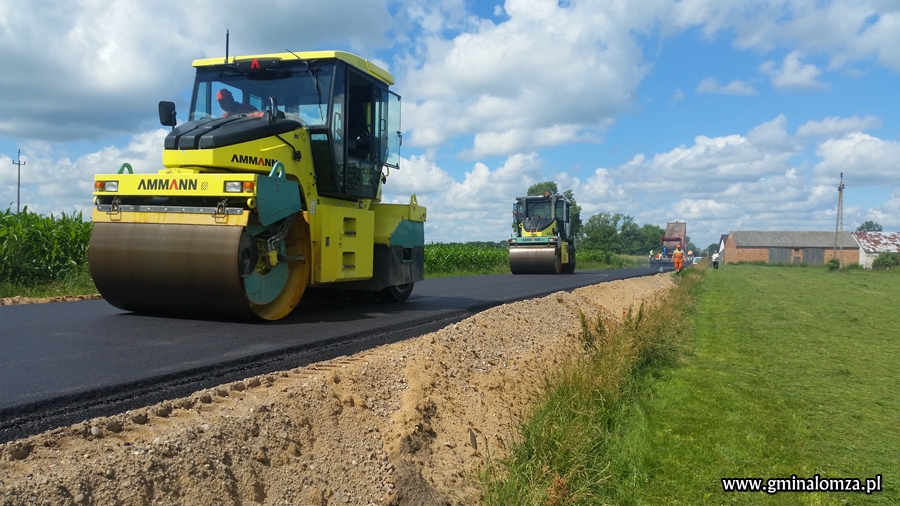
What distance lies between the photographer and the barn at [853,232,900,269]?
273 ft

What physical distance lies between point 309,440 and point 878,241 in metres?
97.7

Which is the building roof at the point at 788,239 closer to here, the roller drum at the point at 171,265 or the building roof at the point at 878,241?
the building roof at the point at 878,241

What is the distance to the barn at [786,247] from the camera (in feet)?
280

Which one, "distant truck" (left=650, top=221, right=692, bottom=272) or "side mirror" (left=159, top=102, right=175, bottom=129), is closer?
"side mirror" (left=159, top=102, right=175, bottom=129)

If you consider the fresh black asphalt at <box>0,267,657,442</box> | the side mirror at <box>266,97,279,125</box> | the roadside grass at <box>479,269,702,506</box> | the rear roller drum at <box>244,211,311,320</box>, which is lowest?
the roadside grass at <box>479,269,702,506</box>

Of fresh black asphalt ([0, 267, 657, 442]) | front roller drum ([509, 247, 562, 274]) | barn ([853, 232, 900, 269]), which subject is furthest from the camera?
barn ([853, 232, 900, 269])

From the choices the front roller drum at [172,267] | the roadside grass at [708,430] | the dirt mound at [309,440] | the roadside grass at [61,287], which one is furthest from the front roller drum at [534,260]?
the front roller drum at [172,267]

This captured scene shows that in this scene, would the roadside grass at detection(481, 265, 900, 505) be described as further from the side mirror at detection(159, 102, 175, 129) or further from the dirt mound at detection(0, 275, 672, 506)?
the side mirror at detection(159, 102, 175, 129)

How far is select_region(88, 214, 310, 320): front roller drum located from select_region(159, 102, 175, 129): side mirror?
1.71 m

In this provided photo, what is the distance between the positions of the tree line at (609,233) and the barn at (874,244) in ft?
65.7


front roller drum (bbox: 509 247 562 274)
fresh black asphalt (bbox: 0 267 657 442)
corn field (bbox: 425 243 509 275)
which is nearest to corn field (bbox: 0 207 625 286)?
fresh black asphalt (bbox: 0 267 657 442)

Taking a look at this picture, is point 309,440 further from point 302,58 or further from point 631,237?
point 631,237

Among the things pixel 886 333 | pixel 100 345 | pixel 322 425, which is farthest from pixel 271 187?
pixel 886 333

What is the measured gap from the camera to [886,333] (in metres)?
11.4
